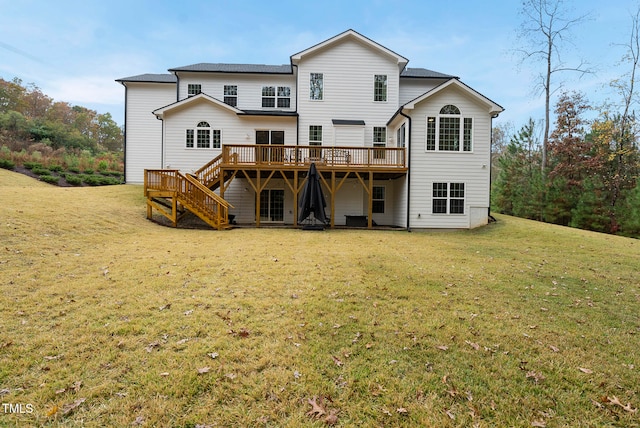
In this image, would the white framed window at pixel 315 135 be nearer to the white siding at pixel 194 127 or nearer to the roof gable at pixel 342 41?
the white siding at pixel 194 127

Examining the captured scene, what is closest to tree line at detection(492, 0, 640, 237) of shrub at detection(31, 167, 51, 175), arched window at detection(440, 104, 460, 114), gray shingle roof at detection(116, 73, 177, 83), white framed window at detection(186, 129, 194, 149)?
arched window at detection(440, 104, 460, 114)

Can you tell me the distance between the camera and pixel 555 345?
381cm

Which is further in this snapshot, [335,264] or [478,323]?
[335,264]

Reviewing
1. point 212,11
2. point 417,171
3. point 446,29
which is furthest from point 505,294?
point 212,11

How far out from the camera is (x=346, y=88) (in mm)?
17891

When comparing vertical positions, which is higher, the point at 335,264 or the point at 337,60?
the point at 337,60

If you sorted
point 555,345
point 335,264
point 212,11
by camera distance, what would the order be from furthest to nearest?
point 212,11 < point 335,264 < point 555,345

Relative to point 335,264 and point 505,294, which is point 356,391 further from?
point 335,264

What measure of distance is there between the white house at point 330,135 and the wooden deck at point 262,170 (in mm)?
76

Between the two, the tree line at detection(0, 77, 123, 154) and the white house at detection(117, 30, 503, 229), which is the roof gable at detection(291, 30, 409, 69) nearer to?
the white house at detection(117, 30, 503, 229)

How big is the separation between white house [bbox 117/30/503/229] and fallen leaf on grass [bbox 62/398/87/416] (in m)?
11.6

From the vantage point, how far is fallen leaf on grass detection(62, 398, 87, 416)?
98.5 inches

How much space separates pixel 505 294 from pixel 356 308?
2914 mm

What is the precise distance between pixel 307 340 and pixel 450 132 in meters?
14.7
